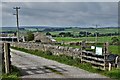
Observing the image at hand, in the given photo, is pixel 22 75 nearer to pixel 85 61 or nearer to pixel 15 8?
pixel 85 61

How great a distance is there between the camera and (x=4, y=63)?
55.1 ft

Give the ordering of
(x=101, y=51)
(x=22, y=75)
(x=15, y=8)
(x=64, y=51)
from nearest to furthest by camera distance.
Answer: (x=22, y=75), (x=101, y=51), (x=64, y=51), (x=15, y=8)

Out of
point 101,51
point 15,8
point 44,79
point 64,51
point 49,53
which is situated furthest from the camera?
point 15,8

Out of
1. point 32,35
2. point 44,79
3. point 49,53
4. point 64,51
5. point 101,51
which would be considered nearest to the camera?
point 44,79

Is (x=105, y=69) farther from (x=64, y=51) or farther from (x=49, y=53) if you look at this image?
(x=49, y=53)

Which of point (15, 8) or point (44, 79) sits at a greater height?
point (15, 8)

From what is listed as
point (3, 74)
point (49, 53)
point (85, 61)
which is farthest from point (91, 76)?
point (49, 53)

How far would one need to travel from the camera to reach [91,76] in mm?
14867

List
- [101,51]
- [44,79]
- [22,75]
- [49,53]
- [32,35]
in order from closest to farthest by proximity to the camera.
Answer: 1. [44,79]
2. [22,75]
3. [101,51]
4. [49,53]
5. [32,35]

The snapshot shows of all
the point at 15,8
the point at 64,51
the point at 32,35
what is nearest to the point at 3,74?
the point at 64,51

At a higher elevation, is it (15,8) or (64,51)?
(15,8)

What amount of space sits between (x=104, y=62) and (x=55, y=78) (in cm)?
396

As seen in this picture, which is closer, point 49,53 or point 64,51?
point 64,51

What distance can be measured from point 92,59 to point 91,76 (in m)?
4.53
